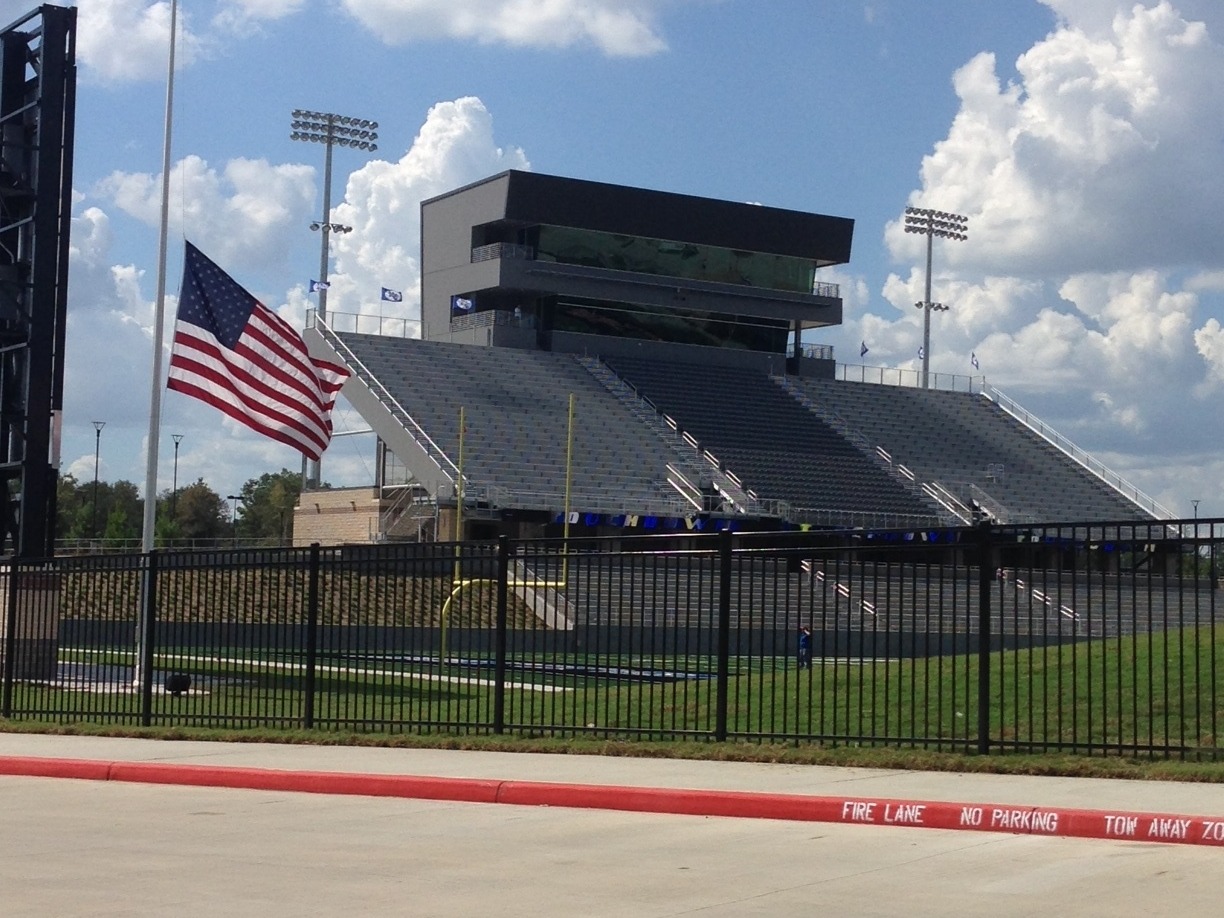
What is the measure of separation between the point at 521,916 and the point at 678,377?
62041 millimetres

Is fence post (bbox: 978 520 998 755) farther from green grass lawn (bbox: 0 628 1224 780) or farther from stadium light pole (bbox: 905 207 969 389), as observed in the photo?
stadium light pole (bbox: 905 207 969 389)

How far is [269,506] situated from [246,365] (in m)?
113

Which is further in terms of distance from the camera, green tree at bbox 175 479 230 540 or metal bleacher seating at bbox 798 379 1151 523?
green tree at bbox 175 479 230 540

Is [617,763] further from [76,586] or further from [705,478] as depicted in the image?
[705,478]

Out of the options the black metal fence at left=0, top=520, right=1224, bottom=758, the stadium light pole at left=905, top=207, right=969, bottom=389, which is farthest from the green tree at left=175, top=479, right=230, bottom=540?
the black metal fence at left=0, top=520, right=1224, bottom=758

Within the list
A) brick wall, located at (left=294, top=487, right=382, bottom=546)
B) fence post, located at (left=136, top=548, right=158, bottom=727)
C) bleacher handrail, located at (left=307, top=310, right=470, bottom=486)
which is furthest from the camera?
brick wall, located at (left=294, top=487, right=382, bottom=546)

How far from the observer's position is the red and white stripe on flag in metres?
21.9

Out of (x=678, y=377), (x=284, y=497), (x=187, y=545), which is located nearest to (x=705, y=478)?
(x=678, y=377)

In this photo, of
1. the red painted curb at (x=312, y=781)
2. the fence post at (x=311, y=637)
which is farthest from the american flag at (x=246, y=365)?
the red painted curb at (x=312, y=781)

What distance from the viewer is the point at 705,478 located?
59.6 metres

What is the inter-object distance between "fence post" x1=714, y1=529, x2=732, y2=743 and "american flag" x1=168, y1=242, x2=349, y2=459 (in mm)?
8878

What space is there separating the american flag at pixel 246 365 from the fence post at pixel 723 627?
8.88 metres

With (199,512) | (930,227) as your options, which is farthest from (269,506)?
(930,227)

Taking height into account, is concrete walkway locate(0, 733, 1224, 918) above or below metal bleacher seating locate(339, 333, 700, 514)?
below
